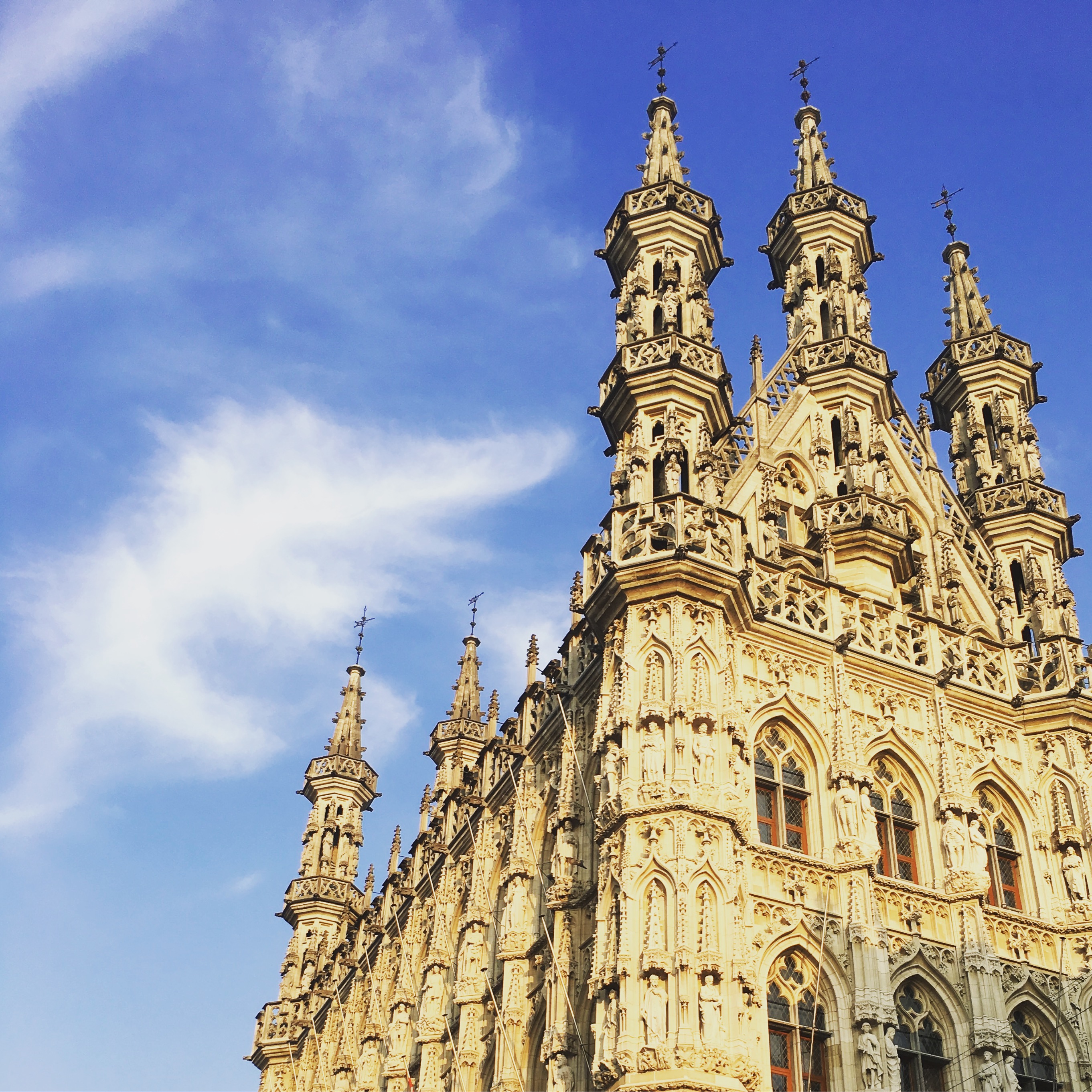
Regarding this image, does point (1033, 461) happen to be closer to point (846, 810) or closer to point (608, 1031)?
point (846, 810)

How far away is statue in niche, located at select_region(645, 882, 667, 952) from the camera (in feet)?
68.5

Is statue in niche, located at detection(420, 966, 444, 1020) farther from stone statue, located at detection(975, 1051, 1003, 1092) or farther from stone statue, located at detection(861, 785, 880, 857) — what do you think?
stone statue, located at detection(975, 1051, 1003, 1092)

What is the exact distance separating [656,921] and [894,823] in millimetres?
5952

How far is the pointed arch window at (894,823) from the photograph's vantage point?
24.5 metres

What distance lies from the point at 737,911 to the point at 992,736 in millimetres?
7772

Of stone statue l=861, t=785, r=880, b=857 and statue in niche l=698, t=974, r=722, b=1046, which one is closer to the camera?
statue in niche l=698, t=974, r=722, b=1046

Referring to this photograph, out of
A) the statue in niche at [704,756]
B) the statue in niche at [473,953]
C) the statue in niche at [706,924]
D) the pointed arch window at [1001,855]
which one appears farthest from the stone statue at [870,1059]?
the statue in niche at [473,953]

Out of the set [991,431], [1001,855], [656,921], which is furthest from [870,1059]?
[991,431]

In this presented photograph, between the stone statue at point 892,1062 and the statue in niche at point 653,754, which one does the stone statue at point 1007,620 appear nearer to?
the statue in niche at point 653,754

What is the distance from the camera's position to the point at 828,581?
27.0 m

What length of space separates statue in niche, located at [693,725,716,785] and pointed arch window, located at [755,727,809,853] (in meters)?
1.55

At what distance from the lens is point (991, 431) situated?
113 ft

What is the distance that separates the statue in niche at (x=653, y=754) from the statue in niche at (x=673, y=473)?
498cm

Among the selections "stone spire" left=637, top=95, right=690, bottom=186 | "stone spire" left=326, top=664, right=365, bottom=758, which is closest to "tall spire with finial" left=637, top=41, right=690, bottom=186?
"stone spire" left=637, top=95, right=690, bottom=186
